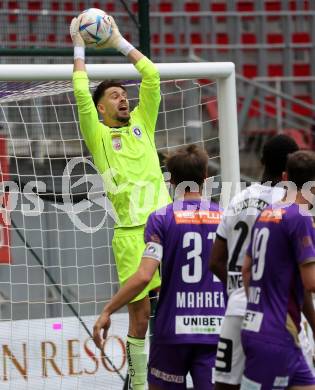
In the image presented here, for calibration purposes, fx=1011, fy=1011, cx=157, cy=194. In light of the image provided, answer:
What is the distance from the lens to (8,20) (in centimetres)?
987

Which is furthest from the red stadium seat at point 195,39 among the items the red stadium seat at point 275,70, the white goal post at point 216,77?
the white goal post at point 216,77

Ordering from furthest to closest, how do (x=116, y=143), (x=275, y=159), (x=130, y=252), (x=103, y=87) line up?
1. (x=103, y=87)
2. (x=116, y=143)
3. (x=130, y=252)
4. (x=275, y=159)

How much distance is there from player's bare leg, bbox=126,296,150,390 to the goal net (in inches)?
52.8

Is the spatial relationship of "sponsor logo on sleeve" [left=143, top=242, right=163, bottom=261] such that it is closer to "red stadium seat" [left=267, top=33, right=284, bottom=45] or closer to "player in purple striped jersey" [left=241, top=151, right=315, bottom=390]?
"player in purple striped jersey" [left=241, top=151, right=315, bottom=390]

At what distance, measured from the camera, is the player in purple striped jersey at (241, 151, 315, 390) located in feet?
14.3

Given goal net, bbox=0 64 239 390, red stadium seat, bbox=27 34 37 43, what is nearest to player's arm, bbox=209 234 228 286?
goal net, bbox=0 64 239 390

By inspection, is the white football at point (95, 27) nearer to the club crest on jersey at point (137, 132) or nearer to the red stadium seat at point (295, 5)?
the club crest on jersey at point (137, 132)

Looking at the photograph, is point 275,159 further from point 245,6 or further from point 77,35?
point 245,6

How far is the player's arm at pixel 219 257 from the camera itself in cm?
487

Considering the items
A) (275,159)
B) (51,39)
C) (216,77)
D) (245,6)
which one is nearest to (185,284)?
(275,159)

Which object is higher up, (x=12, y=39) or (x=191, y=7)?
(x=191, y=7)

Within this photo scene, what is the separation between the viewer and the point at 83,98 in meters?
6.11

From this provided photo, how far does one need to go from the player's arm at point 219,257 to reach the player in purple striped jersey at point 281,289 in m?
0.38

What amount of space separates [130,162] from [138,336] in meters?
1.08
